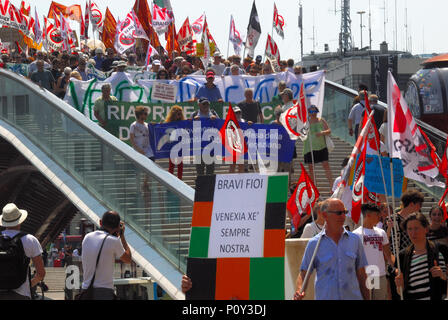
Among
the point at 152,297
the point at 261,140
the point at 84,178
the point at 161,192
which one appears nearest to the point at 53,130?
the point at 84,178

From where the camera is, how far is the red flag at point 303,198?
1287 cm

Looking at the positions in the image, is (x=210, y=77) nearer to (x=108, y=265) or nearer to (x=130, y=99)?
(x=130, y=99)

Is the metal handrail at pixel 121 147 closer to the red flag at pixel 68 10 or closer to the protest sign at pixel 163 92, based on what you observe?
the protest sign at pixel 163 92

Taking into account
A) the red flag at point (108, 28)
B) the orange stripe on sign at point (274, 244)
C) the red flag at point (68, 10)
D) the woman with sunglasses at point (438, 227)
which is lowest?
the woman with sunglasses at point (438, 227)

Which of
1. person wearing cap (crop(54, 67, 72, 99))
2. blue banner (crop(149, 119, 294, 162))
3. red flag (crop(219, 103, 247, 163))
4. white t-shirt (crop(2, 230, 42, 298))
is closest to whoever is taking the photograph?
white t-shirt (crop(2, 230, 42, 298))

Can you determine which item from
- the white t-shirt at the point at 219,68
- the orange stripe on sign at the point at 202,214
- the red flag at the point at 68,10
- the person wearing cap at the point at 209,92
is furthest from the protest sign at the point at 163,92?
the red flag at the point at 68,10

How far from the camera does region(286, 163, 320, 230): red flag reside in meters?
12.9

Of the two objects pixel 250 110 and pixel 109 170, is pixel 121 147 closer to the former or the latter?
pixel 109 170

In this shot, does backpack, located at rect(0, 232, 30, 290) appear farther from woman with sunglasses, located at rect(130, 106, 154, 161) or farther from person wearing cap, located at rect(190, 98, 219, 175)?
woman with sunglasses, located at rect(130, 106, 154, 161)

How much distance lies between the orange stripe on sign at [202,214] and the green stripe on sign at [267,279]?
50cm

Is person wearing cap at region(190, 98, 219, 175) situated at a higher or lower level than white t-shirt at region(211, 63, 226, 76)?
lower

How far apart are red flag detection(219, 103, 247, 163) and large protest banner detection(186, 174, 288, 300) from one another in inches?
286

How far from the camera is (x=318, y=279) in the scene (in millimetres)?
8242

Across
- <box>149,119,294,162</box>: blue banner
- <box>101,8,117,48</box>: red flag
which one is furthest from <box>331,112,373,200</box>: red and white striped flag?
<box>101,8,117,48</box>: red flag
